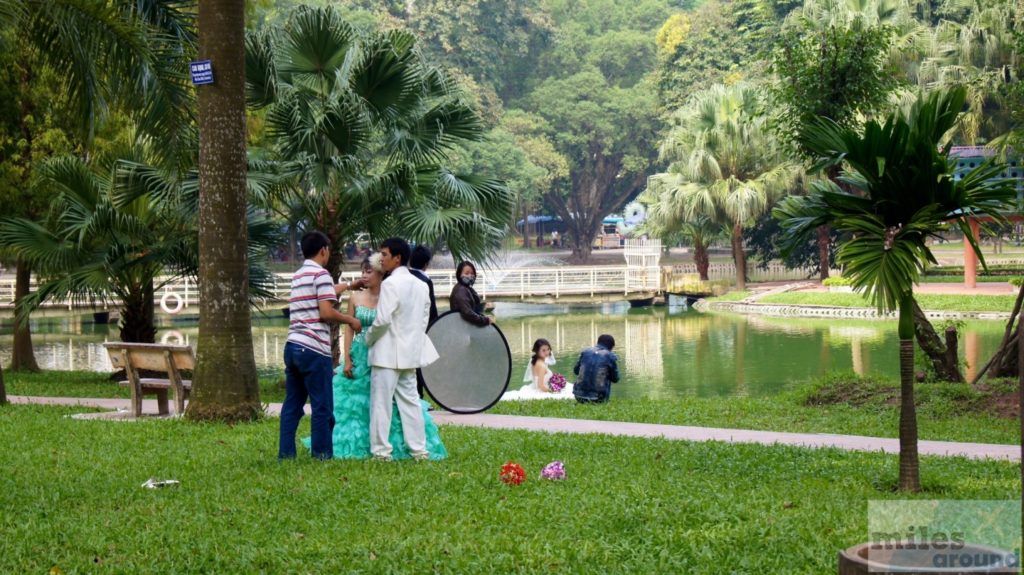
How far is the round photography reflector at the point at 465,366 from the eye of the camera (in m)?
12.3

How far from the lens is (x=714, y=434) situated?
1070 centimetres

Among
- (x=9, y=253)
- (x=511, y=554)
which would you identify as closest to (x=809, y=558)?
(x=511, y=554)

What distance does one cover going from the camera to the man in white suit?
857 centimetres

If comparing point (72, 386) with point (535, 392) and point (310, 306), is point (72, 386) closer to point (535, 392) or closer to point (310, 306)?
point (535, 392)

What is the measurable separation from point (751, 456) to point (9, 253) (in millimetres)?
14871

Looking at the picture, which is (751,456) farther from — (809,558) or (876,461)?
(809,558)

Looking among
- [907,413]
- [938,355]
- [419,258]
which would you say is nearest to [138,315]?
[419,258]

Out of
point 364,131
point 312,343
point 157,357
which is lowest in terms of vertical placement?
point 157,357

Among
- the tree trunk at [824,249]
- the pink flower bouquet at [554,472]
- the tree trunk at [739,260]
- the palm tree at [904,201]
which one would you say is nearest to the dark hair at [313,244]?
the pink flower bouquet at [554,472]

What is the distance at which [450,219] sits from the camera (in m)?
15.8

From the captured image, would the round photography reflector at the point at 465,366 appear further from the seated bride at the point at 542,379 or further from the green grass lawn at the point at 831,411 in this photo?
the seated bride at the point at 542,379

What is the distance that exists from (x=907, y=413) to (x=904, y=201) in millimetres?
1312

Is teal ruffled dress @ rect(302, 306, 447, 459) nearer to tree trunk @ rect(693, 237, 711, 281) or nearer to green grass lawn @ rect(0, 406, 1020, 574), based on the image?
green grass lawn @ rect(0, 406, 1020, 574)

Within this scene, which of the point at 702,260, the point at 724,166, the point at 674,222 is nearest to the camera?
the point at 724,166
